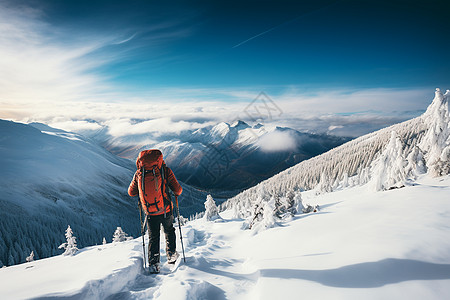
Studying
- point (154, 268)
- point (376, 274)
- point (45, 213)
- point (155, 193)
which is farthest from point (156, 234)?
point (45, 213)

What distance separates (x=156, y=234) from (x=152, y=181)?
2.06 meters

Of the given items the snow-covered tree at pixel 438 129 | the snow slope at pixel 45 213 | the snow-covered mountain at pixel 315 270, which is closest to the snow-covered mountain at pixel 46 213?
the snow slope at pixel 45 213

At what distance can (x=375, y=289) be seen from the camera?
398 centimetres

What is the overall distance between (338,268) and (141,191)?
20.0ft

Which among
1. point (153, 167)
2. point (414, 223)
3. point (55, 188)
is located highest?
point (153, 167)

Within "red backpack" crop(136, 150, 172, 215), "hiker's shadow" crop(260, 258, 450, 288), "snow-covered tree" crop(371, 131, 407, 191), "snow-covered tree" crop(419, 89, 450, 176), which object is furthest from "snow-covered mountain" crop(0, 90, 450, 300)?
"snow-covered tree" crop(419, 89, 450, 176)

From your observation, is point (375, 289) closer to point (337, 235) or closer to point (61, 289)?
point (337, 235)

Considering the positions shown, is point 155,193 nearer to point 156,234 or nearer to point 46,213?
point 156,234

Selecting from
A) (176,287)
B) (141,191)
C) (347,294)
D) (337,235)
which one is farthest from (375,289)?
(141,191)

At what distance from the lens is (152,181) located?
645 centimetres

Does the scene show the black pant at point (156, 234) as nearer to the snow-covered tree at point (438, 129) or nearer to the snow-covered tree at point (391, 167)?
the snow-covered tree at point (391, 167)

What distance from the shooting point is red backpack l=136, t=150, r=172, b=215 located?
6.33 m

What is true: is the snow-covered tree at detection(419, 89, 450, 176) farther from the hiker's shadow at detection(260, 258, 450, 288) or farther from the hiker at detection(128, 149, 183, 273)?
the hiker at detection(128, 149, 183, 273)

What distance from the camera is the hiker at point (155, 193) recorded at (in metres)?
6.38
